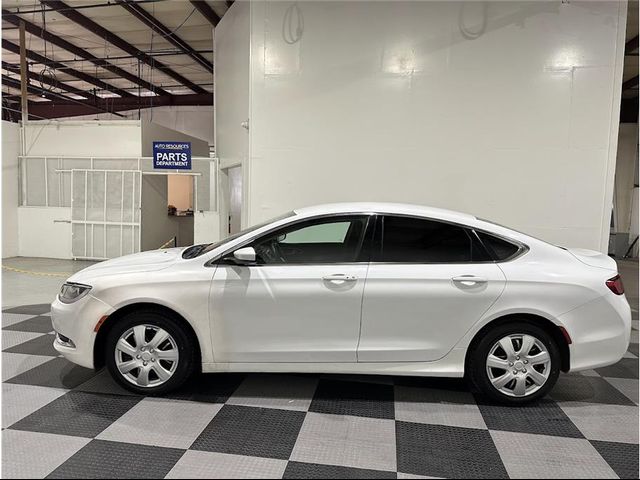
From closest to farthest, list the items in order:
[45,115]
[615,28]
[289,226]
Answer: [289,226], [615,28], [45,115]

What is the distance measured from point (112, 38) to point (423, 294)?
10512mm

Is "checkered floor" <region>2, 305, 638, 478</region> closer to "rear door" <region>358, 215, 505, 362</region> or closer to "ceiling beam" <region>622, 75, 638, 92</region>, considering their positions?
"rear door" <region>358, 215, 505, 362</region>

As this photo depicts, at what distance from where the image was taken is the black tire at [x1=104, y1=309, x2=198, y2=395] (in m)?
3.05

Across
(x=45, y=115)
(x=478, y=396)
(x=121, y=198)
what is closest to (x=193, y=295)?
(x=478, y=396)

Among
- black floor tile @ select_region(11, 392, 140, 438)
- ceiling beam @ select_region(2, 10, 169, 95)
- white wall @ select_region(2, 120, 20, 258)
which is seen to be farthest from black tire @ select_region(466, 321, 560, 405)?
ceiling beam @ select_region(2, 10, 169, 95)

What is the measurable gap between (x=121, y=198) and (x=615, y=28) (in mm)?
9003

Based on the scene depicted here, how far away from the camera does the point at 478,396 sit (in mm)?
3268

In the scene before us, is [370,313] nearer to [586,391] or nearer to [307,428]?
[307,428]

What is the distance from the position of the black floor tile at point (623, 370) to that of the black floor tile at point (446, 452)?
70.3 inches

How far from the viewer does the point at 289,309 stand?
300cm

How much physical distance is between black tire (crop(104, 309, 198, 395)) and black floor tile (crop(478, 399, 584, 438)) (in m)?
2.03

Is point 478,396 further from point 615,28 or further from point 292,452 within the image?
point 615,28

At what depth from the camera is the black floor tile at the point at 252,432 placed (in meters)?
2.52

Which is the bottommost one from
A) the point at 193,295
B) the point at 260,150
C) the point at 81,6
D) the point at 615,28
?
the point at 193,295
